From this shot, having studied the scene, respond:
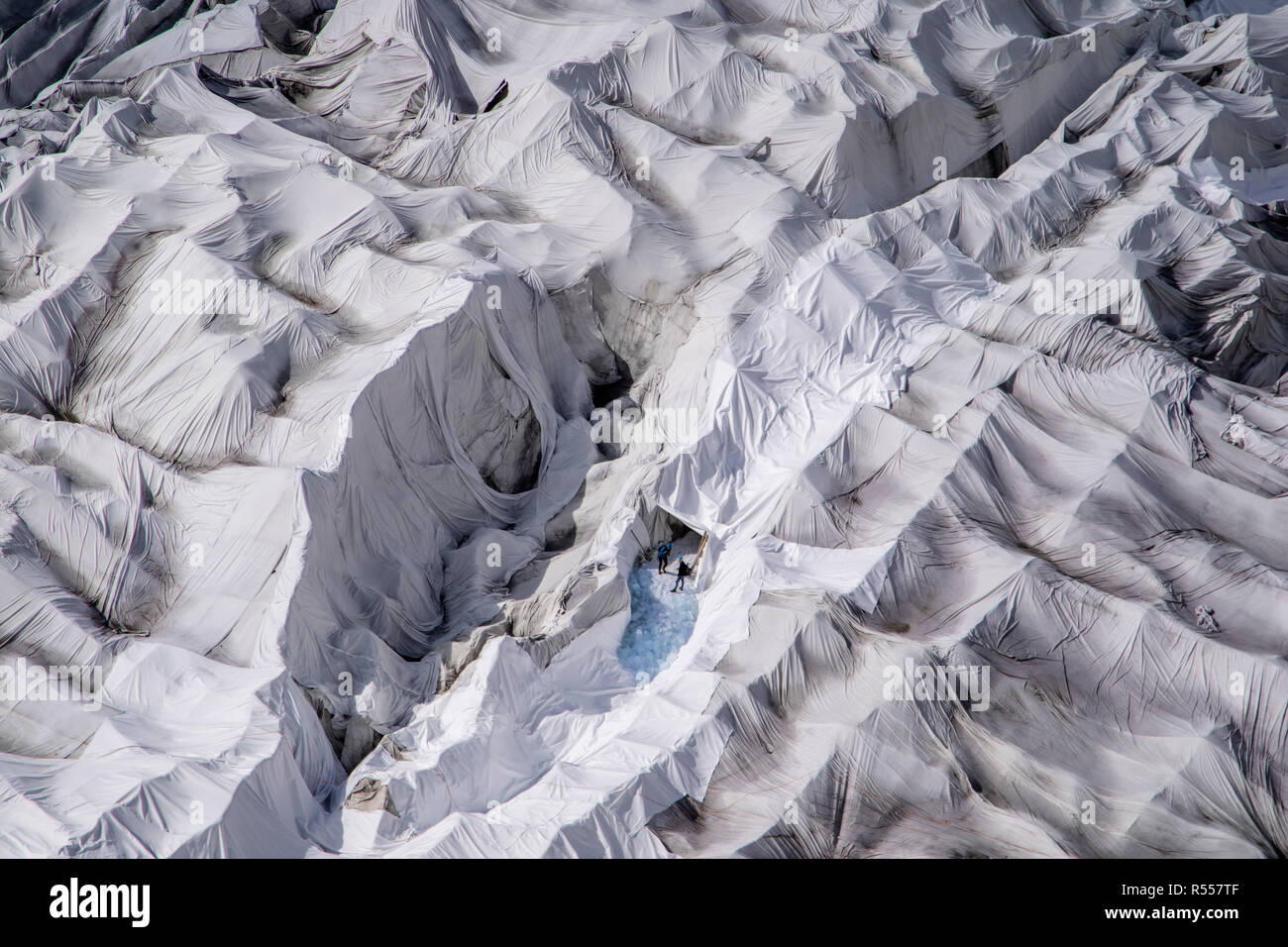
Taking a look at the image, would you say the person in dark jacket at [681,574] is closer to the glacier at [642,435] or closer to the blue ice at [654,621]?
the blue ice at [654,621]

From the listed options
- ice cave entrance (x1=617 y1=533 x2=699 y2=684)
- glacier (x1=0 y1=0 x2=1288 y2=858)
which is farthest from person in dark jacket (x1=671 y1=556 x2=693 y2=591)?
glacier (x1=0 y1=0 x2=1288 y2=858)

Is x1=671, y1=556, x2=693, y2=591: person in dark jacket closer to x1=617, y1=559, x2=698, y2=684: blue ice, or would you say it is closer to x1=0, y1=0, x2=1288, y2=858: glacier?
x1=617, y1=559, x2=698, y2=684: blue ice

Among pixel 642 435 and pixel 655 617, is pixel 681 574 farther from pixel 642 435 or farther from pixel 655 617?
pixel 642 435

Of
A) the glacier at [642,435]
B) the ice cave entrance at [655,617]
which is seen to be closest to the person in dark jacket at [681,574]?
the ice cave entrance at [655,617]

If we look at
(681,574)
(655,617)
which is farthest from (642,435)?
(655,617)

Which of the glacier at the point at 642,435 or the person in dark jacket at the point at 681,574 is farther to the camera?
the person in dark jacket at the point at 681,574
